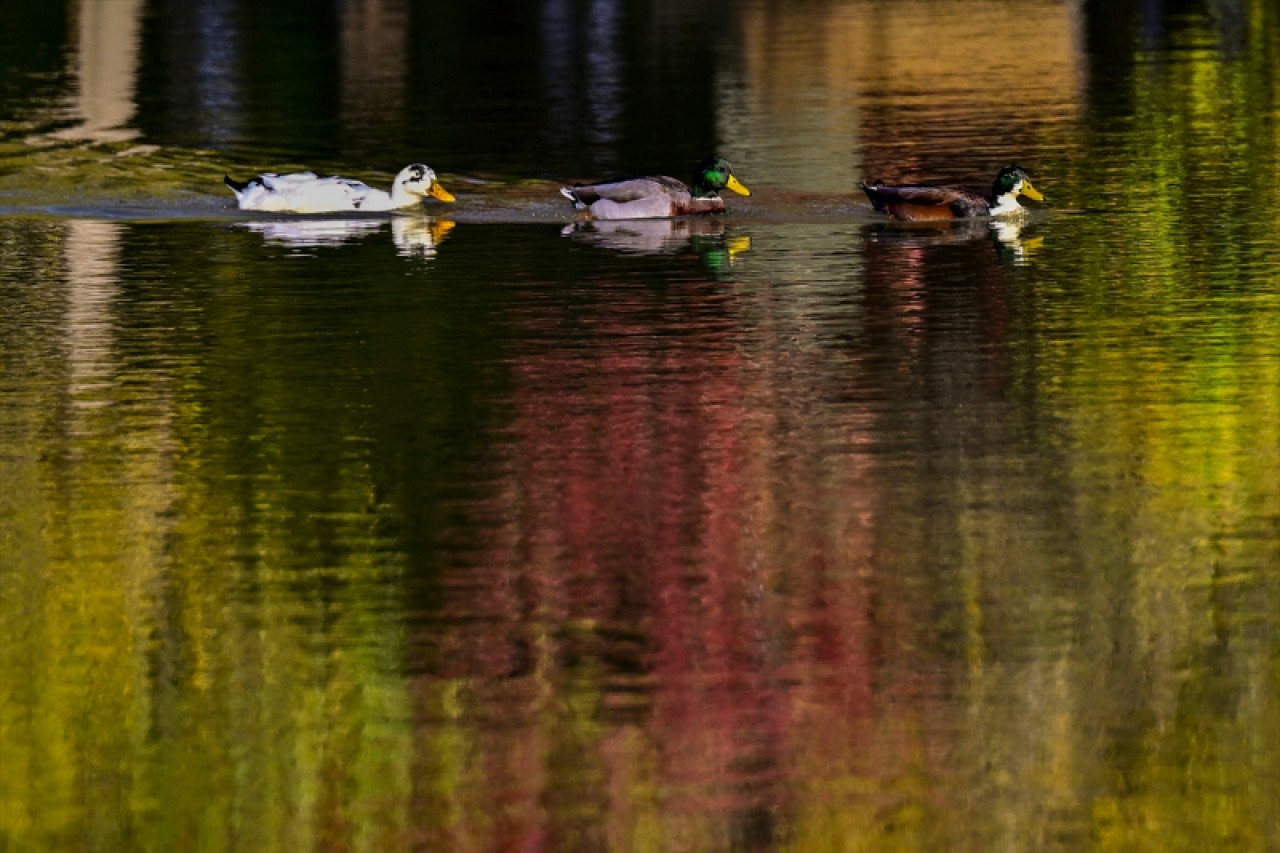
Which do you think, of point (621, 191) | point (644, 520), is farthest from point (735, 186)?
point (644, 520)

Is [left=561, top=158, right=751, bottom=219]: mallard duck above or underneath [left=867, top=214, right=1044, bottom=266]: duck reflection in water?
above

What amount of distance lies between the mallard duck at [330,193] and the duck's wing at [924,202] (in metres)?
3.95

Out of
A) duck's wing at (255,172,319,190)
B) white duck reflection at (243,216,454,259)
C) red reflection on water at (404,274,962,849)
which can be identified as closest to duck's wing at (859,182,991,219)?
white duck reflection at (243,216,454,259)

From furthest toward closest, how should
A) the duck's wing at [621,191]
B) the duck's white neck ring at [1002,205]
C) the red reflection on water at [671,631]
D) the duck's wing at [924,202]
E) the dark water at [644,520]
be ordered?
the duck's wing at [621,191], the duck's white neck ring at [1002,205], the duck's wing at [924,202], the dark water at [644,520], the red reflection on water at [671,631]

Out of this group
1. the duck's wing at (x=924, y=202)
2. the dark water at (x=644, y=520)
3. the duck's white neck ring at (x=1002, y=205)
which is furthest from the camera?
the duck's white neck ring at (x=1002, y=205)

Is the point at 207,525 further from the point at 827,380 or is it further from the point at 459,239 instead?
the point at 459,239

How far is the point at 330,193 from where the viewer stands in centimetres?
2641

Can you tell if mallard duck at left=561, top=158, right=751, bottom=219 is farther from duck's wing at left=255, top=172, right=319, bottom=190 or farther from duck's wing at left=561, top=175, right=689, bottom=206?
duck's wing at left=255, top=172, right=319, bottom=190

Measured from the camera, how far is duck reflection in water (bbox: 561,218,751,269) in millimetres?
23422

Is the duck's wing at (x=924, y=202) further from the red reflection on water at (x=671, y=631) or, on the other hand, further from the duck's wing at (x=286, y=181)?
the red reflection on water at (x=671, y=631)

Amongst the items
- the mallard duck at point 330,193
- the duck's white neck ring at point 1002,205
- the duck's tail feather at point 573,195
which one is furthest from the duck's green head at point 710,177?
the duck's white neck ring at point 1002,205

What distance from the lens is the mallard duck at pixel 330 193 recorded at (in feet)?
86.4

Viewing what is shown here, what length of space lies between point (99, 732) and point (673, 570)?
114 inches

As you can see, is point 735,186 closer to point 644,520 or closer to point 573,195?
point 573,195
